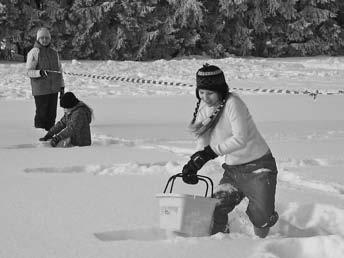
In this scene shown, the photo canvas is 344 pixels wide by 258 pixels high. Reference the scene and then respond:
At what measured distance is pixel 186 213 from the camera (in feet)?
11.4

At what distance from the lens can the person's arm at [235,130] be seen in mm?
3557

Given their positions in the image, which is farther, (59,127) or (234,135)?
(59,127)

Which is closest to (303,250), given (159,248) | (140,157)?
(159,248)

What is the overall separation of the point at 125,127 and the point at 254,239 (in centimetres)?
502

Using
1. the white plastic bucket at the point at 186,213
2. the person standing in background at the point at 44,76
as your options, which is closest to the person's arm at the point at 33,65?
the person standing in background at the point at 44,76

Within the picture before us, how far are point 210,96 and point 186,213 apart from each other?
70 centimetres

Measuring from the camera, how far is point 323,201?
14.2 ft

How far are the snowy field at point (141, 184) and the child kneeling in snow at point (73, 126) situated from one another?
29 cm

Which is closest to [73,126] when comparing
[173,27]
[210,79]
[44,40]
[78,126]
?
[78,126]

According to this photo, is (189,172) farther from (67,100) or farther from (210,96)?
(67,100)

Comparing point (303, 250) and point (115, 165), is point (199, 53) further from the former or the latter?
point (303, 250)

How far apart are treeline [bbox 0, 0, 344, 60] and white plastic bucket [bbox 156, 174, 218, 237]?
57.6 feet

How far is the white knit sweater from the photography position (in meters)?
3.56

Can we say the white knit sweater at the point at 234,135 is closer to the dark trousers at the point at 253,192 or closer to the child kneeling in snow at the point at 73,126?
the dark trousers at the point at 253,192
